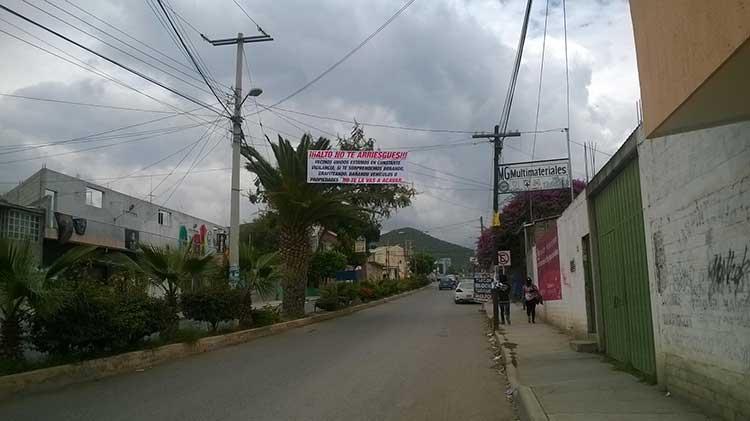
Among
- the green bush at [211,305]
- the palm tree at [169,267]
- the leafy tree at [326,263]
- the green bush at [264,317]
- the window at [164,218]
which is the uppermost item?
the window at [164,218]

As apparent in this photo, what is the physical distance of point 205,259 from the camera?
16.2 m

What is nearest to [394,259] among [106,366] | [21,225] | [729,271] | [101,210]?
[101,210]

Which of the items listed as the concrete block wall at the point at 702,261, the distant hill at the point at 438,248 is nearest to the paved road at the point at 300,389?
the concrete block wall at the point at 702,261

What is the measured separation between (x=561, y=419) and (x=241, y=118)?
16.4 metres

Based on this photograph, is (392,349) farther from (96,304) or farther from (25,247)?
(25,247)

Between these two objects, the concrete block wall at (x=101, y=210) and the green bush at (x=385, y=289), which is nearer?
the concrete block wall at (x=101, y=210)

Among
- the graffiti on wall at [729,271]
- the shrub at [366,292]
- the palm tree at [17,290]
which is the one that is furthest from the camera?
the shrub at [366,292]

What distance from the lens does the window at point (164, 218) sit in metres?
34.4

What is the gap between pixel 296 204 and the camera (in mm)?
24375

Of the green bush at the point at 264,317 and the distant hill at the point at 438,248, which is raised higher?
the distant hill at the point at 438,248

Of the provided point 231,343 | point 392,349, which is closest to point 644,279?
point 392,349

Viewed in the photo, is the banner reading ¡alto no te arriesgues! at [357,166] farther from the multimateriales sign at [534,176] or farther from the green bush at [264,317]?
the multimateriales sign at [534,176]

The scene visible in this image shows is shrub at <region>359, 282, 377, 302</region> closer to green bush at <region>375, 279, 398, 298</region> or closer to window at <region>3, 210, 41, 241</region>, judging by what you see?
green bush at <region>375, 279, 398, 298</region>

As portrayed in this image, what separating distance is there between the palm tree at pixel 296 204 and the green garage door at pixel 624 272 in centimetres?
1356
